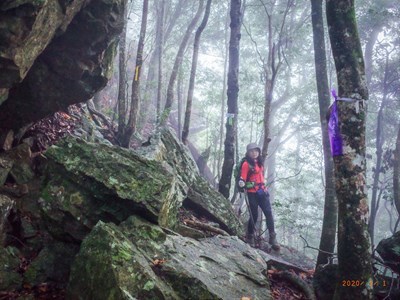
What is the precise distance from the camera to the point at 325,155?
7.73 meters

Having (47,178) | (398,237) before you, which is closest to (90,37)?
(47,178)

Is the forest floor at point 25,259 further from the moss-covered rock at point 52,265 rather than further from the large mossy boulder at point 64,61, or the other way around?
Result: the large mossy boulder at point 64,61

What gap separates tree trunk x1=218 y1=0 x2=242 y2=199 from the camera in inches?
397

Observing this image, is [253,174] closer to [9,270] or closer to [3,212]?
[3,212]

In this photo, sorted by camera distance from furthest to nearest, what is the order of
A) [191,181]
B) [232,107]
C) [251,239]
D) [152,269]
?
[232,107] → [251,239] → [191,181] → [152,269]

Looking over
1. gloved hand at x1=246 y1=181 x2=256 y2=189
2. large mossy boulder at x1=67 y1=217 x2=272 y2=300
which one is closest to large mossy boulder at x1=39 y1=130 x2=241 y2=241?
large mossy boulder at x1=67 y1=217 x2=272 y2=300

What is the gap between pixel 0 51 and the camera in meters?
5.16

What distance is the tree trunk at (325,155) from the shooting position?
7.10 metres

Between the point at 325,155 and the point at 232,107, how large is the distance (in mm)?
3587

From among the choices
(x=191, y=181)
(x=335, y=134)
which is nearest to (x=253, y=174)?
(x=191, y=181)

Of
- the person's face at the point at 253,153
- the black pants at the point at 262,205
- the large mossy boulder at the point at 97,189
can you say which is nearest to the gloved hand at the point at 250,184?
the black pants at the point at 262,205

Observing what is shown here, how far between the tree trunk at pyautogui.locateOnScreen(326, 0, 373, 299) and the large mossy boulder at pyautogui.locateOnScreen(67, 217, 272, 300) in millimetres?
1379

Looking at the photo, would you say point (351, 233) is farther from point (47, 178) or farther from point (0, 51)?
point (0, 51)

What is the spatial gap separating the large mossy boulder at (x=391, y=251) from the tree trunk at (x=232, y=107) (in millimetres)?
4721
